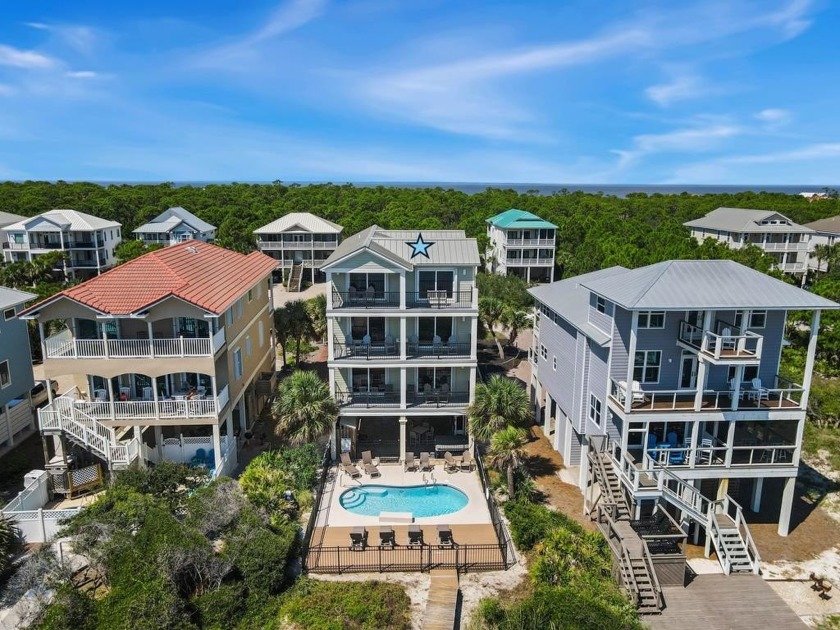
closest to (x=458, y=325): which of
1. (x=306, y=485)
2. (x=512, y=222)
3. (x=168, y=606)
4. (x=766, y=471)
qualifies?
(x=306, y=485)

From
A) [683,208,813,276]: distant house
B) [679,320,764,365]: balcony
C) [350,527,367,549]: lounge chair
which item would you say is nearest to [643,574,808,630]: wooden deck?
[679,320,764,365]: balcony

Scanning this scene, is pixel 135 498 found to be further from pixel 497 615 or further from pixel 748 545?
pixel 748 545

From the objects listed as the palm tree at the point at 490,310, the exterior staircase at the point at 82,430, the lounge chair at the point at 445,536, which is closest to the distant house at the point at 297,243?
the palm tree at the point at 490,310

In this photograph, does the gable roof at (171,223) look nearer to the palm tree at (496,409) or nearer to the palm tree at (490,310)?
the palm tree at (490,310)

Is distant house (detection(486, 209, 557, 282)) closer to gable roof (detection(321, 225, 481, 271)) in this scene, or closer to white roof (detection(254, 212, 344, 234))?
white roof (detection(254, 212, 344, 234))

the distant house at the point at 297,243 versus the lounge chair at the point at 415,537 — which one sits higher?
the distant house at the point at 297,243

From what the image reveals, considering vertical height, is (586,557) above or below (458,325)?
below
